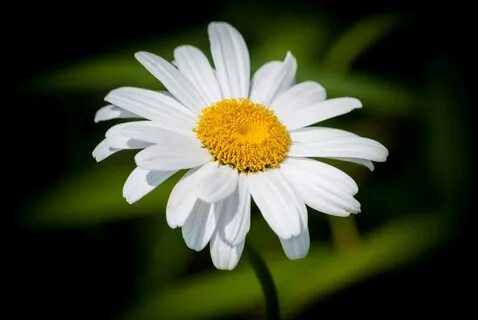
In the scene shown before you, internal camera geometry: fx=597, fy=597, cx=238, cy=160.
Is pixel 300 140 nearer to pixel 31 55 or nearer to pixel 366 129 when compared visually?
pixel 366 129

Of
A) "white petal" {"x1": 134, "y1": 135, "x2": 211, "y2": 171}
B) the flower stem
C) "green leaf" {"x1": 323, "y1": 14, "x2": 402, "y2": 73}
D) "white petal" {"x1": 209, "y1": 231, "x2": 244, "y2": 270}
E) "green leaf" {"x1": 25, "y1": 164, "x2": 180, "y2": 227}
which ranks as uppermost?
"green leaf" {"x1": 323, "y1": 14, "x2": 402, "y2": 73}

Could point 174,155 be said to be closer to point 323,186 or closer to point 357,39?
point 323,186

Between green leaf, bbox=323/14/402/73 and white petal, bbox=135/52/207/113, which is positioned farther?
green leaf, bbox=323/14/402/73

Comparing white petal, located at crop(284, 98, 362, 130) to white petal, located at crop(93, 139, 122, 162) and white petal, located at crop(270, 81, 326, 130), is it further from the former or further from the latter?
white petal, located at crop(93, 139, 122, 162)

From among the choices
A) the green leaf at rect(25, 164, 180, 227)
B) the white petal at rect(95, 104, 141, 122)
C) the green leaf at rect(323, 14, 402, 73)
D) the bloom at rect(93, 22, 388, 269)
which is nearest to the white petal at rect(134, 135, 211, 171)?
the bloom at rect(93, 22, 388, 269)

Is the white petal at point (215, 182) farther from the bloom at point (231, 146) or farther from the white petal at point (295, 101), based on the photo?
the white petal at point (295, 101)

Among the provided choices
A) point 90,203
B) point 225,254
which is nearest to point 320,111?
point 225,254
